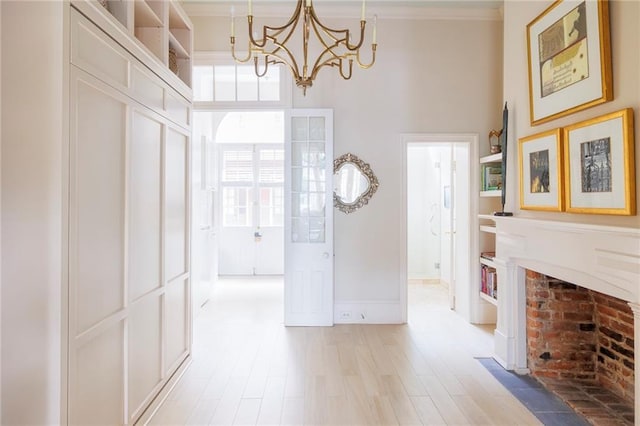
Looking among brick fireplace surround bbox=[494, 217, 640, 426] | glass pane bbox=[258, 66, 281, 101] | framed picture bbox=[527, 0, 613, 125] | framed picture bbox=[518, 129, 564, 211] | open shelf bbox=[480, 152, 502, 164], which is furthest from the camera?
glass pane bbox=[258, 66, 281, 101]

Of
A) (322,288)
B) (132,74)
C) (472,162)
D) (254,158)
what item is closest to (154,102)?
(132,74)

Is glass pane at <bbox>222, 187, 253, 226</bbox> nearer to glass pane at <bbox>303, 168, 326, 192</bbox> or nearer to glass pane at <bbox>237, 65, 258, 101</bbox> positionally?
glass pane at <bbox>237, 65, 258, 101</bbox>

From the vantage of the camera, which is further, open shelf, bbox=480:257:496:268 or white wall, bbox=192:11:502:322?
white wall, bbox=192:11:502:322

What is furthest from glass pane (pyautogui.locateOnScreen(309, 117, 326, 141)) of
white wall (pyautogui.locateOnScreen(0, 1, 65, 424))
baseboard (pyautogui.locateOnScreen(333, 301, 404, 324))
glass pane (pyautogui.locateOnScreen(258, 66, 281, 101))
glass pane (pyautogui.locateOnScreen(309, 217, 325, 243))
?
white wall (pyautogui.locateOnScreen(0, 1, 65, 424))

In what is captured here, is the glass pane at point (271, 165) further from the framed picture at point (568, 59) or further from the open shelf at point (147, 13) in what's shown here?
the framed picture at point (568, 59)

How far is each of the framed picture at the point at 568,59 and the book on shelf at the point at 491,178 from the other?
115 cm

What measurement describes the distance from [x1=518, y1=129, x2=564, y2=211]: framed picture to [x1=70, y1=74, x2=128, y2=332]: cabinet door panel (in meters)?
2.76

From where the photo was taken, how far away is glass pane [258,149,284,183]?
Result: 645 centimetres

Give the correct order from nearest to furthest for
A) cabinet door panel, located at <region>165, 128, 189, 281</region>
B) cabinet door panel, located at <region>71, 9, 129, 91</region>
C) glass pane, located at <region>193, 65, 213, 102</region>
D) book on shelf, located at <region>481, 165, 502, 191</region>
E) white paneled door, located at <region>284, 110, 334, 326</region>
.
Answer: cabinet door panel, located at <region>71, 9, 129, 91</region> → cabinet door panel, located at <region>165, 128, 189, 281</region> → book on shelf, located at <region>481, 165, 502, 191</region> → white paneled door, located at <region>284, 110, 334, 326</region> → glass pane, located at <region>193, 65, 213, 102</region>

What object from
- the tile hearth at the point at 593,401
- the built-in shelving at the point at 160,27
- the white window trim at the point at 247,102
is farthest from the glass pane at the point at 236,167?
the tile hearth at the point at 593,401

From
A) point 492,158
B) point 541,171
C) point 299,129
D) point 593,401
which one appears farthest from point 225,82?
point 593,401

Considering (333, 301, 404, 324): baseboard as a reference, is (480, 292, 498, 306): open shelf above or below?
above

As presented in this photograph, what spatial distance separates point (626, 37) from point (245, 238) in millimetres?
5772

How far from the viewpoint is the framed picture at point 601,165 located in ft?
5.85
